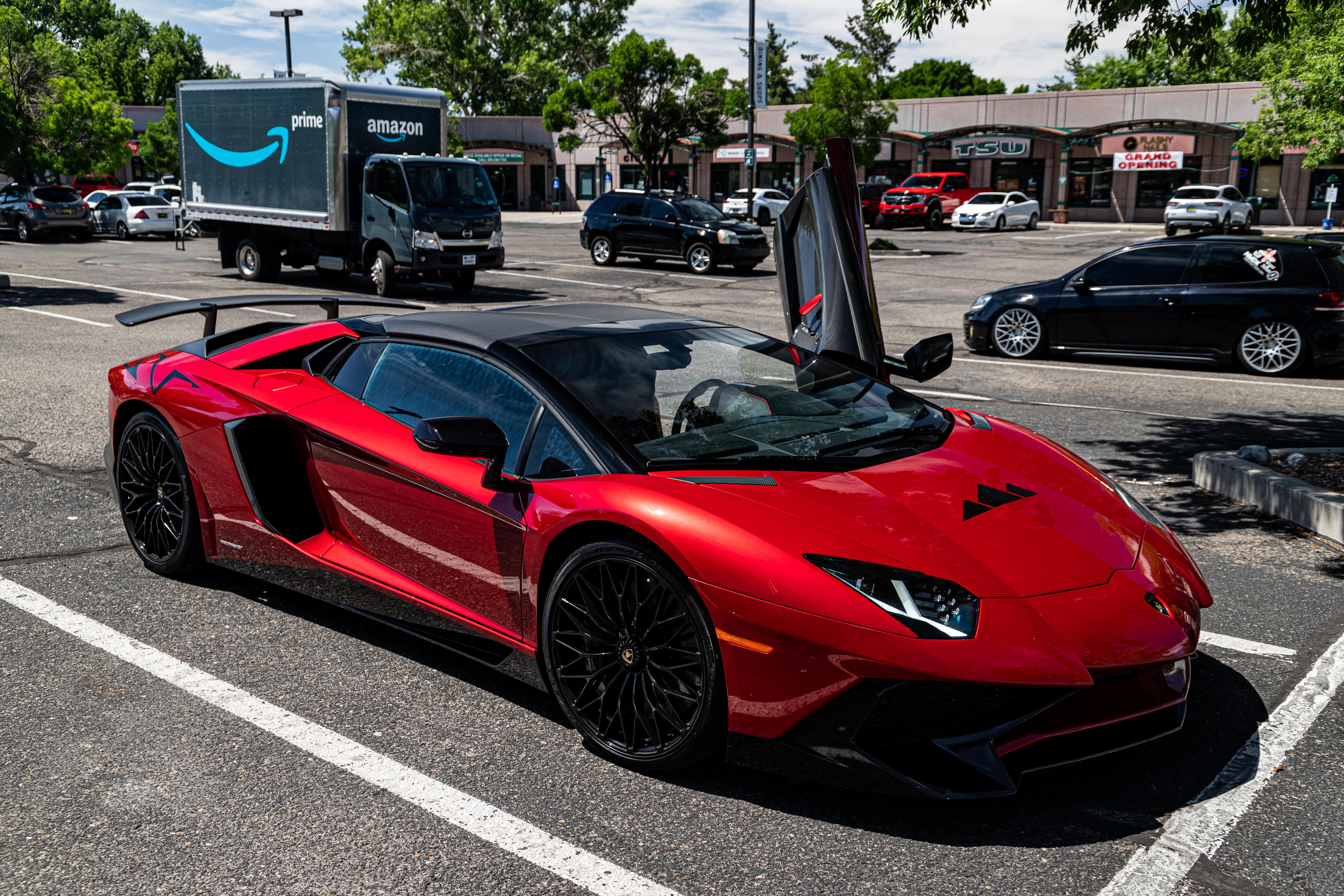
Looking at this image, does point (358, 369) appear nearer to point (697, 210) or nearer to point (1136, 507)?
point (1136, 507)

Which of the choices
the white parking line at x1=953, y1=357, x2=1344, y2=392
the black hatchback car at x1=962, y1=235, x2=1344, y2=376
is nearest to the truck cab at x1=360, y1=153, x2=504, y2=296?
the white parking line at x1=953, y1=357, x2=1344, y2=392

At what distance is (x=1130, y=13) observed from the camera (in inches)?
318

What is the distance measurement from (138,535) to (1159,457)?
629 cm

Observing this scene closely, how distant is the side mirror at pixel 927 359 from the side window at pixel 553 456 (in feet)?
6.32

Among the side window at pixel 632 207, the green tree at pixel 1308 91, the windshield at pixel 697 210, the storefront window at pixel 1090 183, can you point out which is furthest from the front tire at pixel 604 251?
the storefront window at pixel 1090 183

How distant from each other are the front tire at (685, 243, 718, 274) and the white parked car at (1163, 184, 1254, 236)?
22.5 m

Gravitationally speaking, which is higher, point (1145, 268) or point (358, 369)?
point (1145, 268)

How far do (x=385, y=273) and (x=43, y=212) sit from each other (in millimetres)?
20560

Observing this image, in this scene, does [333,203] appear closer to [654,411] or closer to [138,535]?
[138,535]

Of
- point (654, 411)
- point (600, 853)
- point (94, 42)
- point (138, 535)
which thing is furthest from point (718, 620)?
point (94, 42)

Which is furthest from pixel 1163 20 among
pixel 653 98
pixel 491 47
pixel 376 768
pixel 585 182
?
pixel 491 47

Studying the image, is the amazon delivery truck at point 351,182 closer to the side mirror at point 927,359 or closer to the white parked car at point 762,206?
the side mirror at point 927,359

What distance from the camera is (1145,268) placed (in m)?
11.9

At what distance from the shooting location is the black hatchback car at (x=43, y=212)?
32812mm
